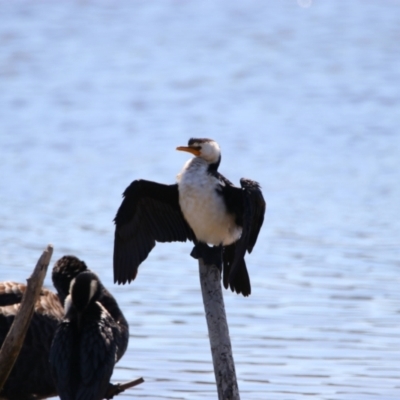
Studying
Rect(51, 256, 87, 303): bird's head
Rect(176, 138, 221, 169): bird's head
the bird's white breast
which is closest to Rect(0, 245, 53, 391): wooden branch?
the bird's white breast

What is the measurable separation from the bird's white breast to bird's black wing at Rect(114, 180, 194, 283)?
0.62 ft

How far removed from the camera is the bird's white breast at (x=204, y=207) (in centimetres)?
651

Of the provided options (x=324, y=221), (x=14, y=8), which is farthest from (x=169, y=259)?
(x=14, y=8)

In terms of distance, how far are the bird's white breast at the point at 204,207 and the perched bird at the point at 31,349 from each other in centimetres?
169

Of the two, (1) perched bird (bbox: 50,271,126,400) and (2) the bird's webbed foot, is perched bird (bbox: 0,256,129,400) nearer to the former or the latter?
(1) perched bird (bbox: 50,271,126,400)

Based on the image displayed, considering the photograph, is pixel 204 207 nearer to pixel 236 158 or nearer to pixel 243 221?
A: pixel 243 221

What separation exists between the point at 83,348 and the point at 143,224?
763 millimetres

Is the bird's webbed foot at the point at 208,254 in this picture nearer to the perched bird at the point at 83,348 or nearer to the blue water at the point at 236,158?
the perched bird at the point at 83,348

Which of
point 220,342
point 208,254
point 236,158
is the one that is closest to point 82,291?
point 208,254

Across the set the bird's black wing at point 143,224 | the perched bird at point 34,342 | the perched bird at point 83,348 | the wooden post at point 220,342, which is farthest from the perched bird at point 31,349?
the wooden post at point 220,342

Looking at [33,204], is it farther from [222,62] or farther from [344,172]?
[222,62]

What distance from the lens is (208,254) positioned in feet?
21.8

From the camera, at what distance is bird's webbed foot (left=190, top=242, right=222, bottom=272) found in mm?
6586

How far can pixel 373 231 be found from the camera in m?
12.9
